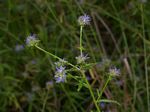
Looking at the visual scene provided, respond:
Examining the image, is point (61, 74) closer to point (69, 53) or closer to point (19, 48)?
point (69, 53)

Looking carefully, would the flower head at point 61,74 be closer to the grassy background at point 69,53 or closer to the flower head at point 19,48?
the grassy background at point 69,53

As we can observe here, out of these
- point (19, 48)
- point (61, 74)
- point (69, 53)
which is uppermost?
point (19, 48)

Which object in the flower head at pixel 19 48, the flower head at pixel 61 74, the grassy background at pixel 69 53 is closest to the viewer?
the flower head at pixel 61 74

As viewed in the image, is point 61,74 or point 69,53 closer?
point 61,74

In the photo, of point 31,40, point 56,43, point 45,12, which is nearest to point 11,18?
point 45,12

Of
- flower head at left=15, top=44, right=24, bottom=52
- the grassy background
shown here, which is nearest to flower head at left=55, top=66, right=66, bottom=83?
the grassy background

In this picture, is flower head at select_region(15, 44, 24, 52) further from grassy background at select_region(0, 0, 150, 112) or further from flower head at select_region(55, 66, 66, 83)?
flower head at select_region(55, 66, 66, 83)

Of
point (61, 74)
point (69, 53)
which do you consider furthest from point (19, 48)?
point (61, 74)

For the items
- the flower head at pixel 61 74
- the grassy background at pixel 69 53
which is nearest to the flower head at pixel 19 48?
the grassy background at pixel 69 53

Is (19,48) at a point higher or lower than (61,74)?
higher

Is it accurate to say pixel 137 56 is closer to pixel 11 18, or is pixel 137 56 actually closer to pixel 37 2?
pixel 37 2
